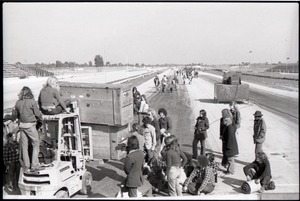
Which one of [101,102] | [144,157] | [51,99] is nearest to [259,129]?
[144,157]

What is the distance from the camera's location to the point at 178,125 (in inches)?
611

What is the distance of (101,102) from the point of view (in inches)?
287

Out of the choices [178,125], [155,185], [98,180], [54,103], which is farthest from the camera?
[178,125]

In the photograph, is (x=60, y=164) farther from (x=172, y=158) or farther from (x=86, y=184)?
(x=172, y=158)

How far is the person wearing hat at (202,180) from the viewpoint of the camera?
6754 millimetres

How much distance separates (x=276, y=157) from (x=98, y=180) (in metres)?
5.60

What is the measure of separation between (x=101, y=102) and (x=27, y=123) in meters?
1.84

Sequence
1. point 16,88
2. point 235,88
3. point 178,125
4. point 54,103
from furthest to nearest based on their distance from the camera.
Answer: point 16,88 → point 235,88 → point 178,125 → point 54,103

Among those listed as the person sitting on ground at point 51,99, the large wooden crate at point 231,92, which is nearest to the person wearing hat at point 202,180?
the person sitting on ground at point 51,99

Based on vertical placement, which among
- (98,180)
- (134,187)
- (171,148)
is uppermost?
(171,148)

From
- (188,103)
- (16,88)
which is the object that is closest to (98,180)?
(188,103)

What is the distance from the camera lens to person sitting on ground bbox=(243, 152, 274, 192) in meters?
6.87

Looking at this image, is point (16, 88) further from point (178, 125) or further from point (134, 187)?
point (134, 187)

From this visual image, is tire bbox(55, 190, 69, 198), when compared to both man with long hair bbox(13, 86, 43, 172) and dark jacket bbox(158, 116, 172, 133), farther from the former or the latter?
dark jacket bbox(158, 116, 172, 133)
